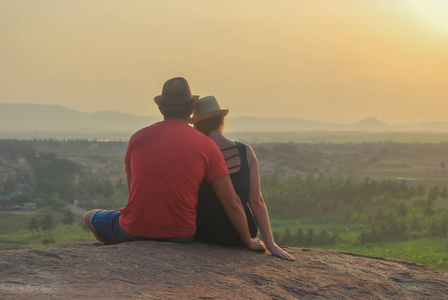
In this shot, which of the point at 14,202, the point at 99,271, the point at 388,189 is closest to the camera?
the point at 99,271

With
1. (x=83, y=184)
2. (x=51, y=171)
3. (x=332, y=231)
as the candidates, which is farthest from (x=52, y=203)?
(x=332, y=231)

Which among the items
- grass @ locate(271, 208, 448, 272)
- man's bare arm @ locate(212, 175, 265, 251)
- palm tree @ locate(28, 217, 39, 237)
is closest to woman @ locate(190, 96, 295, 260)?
man's bare arm @ locate(212, 175, 265, 251)

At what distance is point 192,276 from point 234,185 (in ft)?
4.05

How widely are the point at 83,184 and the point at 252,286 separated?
208ft

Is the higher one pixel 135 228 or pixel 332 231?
pixel 135 228

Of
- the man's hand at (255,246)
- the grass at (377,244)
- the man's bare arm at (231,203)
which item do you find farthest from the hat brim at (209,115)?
the grass at (377,244)

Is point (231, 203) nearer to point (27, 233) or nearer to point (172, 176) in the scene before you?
point (172, 176)

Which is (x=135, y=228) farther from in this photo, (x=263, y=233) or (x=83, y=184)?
(x=83, y=184)

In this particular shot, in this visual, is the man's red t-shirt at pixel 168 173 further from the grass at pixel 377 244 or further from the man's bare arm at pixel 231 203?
the grass at pixel 377 244

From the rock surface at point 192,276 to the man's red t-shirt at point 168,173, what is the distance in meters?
0.24

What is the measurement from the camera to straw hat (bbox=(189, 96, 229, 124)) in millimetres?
5211

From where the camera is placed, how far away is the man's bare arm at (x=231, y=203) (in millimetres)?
4781

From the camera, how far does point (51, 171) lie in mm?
70062

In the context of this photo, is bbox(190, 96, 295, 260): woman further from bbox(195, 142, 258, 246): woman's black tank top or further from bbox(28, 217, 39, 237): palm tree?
bbox(28, 217, 39, 237): palm tree
